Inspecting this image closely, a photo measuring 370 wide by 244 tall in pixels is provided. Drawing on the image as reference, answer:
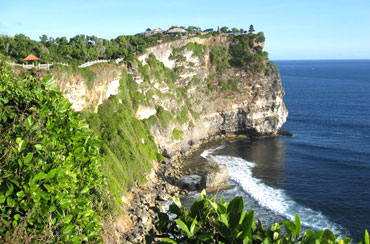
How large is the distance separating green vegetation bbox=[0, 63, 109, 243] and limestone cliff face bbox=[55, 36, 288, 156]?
1738 inches

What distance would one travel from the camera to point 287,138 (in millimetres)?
69125

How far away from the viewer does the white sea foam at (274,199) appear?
34206 millimetres

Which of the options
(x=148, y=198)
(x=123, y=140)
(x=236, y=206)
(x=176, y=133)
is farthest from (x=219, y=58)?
(x=236, y=206)

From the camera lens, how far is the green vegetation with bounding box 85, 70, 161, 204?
37.2 meters

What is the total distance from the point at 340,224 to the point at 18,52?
48.5 metres

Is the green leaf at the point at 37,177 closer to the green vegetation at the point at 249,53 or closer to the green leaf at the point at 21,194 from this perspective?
the green leaf at the point at 21,194

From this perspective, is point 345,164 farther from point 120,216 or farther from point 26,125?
point 26,125

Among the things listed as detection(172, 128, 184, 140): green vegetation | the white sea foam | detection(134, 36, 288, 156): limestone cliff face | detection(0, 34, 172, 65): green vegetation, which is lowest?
the white sea foam

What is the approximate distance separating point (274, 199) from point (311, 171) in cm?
1294

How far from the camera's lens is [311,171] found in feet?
162

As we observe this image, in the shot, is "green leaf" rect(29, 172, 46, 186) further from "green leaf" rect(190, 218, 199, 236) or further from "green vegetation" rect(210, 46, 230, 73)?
"green vegetation" rect(210, 46, 230, 73)

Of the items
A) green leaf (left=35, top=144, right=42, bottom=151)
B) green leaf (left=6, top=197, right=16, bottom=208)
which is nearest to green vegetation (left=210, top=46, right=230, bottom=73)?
green leaf (left=35, top=144, right=42, bottom=151)

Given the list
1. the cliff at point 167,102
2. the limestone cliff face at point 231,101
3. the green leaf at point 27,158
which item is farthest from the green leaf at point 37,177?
the limestone cliff face at point 231,101

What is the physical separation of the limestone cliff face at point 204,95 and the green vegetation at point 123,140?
4700mm
